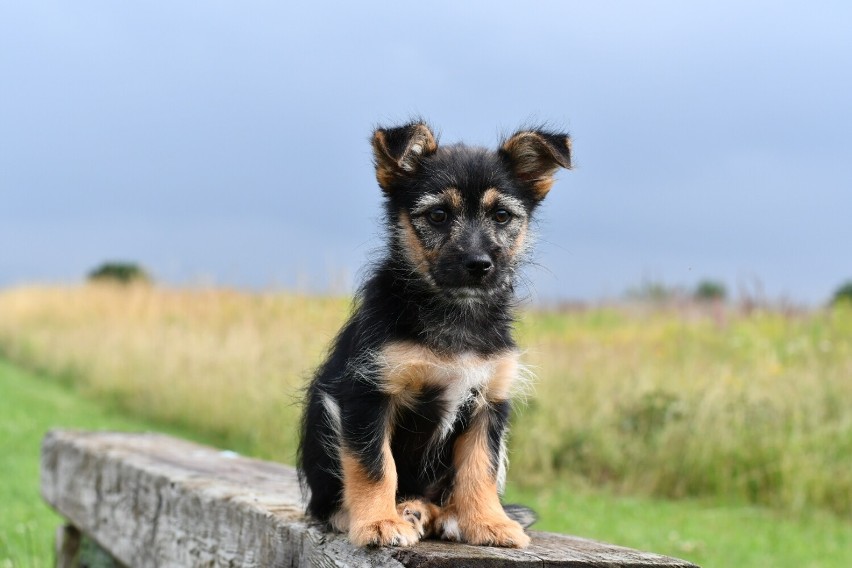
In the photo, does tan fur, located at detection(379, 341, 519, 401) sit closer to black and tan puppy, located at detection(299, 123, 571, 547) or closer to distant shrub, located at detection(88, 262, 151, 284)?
black and tan puppy, located at detection(299, 123, 571, 547)

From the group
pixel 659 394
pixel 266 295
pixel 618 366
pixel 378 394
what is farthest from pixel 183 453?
pixel 266 295

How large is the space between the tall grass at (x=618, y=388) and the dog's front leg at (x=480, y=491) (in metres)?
2.88

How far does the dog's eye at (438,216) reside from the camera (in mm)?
3238

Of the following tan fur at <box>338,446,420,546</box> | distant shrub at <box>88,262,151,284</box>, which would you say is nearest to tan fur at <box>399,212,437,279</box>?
tan fur at <box>338,446,420,546</box>

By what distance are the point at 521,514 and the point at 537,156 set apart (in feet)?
4.42

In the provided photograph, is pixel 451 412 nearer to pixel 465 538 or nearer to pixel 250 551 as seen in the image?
pixel 465 538

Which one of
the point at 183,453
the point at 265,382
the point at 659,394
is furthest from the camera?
the point at 265,382

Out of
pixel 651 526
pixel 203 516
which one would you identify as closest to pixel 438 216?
pixel 203 516

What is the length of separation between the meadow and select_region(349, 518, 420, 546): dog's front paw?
1068 millimetres

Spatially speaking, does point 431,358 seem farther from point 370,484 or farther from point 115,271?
point 115,271

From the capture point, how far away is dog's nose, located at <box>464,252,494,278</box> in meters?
3.10

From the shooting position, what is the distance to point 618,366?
11.9 meters

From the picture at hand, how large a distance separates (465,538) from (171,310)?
17236 mm

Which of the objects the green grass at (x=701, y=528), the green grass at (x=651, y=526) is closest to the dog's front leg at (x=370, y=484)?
the green grass at (x=651, y=526)
